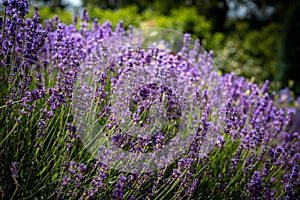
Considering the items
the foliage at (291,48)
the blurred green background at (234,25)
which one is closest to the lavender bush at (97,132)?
the blurred green background at (234,25)

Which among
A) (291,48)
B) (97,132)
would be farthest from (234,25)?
(97,132)

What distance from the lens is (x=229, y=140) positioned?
2.80m

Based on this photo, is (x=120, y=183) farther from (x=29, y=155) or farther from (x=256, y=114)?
(x=256, y=114)

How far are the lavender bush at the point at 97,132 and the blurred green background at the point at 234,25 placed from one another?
6.64 ft

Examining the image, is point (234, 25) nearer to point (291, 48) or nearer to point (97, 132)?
point (291, 48)

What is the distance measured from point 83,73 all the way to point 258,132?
3.58 ft

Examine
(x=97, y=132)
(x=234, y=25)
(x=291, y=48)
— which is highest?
(x=234, y=25)

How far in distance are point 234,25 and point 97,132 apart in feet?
42.3

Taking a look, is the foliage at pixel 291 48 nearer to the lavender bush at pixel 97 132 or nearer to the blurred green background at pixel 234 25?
the blurred green background at pixel 234 25

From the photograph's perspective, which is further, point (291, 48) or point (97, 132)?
point (291, 48)

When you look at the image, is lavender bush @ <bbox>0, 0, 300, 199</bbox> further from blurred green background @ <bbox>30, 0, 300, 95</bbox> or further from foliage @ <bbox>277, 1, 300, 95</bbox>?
foliage @ <bbox>277, 1, 300, 95</bbox>

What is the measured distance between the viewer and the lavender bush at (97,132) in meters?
1.88

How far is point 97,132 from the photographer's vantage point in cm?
208

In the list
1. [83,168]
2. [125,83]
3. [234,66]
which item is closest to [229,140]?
[125,83]
